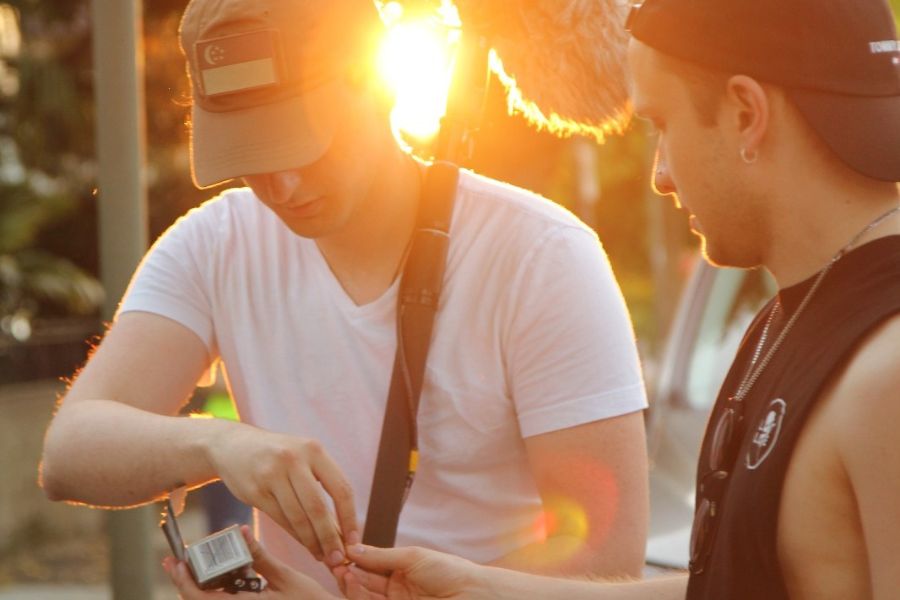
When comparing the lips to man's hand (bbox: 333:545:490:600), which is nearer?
man's hand (bbox: 333:545:490:600)

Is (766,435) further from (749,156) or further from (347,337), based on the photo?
(347,337)

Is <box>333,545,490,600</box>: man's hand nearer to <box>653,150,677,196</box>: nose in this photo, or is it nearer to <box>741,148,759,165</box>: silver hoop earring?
<box>653,150,677,196</box>: nose

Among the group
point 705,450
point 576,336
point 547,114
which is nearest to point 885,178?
point 705,450

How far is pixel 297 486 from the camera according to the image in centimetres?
233

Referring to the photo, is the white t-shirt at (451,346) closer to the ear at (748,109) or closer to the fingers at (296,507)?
the fingers at (296,507)

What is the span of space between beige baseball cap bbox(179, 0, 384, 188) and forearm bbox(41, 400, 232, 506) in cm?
45

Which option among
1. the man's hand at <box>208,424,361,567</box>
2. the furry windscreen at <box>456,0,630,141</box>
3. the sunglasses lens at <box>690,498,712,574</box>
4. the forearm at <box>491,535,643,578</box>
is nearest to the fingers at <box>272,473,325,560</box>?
the man's hand at <box>208,424,361,567</box>

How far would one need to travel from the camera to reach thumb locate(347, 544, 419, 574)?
225 centimetres

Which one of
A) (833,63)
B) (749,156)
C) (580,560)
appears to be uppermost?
(833,63)

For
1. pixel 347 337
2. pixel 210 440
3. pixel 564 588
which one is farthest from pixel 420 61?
pixel 564 588

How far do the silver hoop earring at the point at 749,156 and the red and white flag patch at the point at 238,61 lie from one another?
106 centimetres

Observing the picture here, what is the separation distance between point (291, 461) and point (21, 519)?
27.4ft

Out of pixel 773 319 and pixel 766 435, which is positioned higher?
pixel 773 319

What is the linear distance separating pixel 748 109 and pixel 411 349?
0.98 metres
